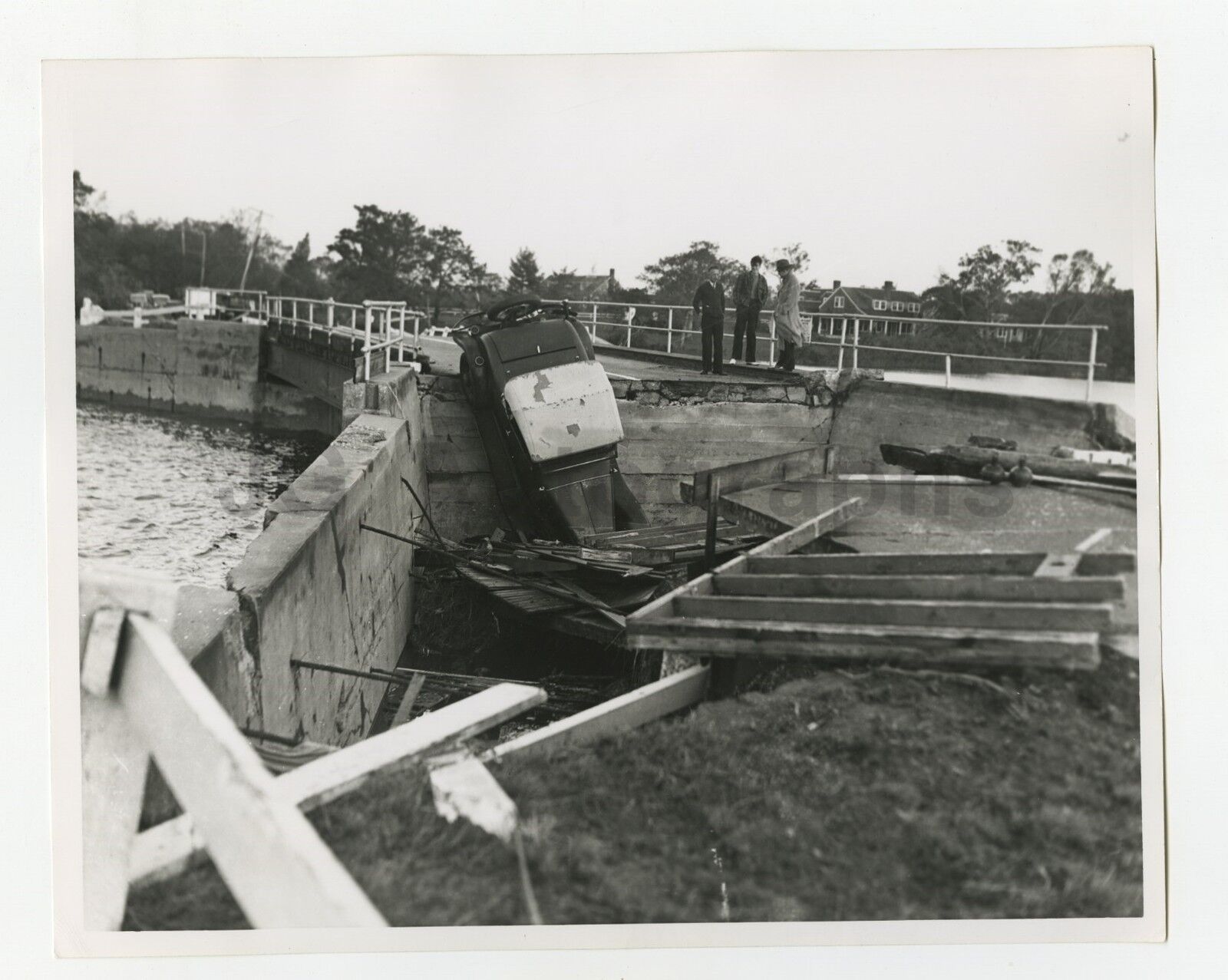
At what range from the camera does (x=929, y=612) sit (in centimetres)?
333

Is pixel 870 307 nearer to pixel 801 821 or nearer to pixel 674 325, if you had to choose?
pixel 674 325

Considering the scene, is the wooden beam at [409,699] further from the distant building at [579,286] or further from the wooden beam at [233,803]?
the wooden beam at [233,803]

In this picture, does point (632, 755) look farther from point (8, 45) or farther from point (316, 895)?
point (8, 45)

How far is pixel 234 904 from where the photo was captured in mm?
2990

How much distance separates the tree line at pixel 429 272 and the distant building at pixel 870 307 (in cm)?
16

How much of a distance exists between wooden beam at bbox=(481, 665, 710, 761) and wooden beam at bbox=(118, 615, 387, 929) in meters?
0.95

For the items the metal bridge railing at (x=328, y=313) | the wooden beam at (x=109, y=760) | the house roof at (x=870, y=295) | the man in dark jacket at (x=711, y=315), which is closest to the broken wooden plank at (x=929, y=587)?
the house roof at (x=870, y=295)

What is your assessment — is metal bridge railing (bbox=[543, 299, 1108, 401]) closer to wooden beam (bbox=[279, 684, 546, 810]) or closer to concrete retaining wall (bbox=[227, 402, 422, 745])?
concrete retaining wall (bbox=[227, 402, 422, 745])

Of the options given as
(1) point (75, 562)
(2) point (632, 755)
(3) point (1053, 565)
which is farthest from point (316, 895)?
(3) point (1053, 565)

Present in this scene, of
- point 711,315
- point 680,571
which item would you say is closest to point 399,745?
point 680,571

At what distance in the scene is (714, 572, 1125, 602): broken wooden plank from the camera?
333cm

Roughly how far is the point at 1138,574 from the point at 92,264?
4550 millimetres

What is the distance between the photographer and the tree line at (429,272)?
12.7ft

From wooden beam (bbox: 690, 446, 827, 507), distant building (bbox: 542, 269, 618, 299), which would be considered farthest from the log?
distant building (bbox: 542, 269, 618, 299)
